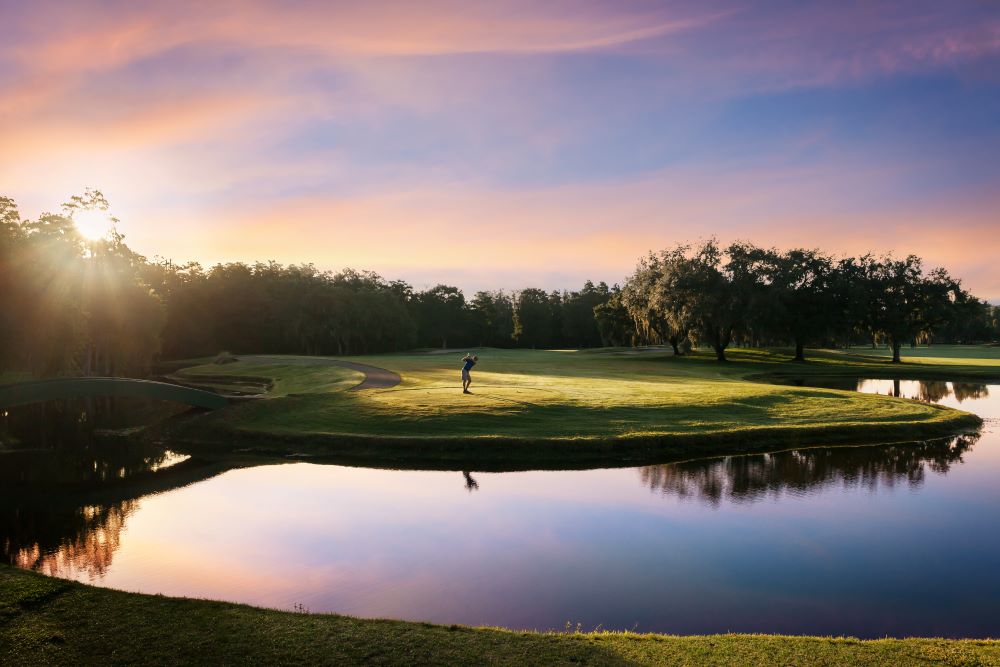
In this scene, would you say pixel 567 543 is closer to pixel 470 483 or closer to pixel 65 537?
pixel 470 483

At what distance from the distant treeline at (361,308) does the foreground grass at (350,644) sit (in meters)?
23.8

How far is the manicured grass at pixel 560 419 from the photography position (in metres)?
25.5

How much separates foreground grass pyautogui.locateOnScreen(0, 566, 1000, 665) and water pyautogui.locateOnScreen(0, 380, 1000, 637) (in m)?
1.87

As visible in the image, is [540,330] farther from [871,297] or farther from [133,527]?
[133,527]

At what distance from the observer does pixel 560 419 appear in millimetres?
28891

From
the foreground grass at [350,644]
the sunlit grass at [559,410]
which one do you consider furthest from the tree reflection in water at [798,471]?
the foreground grass at [350,644]

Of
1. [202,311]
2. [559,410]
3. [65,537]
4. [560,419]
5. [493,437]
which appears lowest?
[65,537]

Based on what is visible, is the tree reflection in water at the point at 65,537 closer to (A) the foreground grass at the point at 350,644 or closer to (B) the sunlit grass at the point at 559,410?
(A) the foreground grass at the point at 350,644

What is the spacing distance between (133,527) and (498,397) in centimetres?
1947

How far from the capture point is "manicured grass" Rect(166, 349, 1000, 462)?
2550 cm

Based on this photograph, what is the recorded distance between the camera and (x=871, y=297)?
69938 mm

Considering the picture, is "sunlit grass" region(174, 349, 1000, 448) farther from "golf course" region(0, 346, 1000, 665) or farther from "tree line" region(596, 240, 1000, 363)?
"tree line" region(596, 240, 1000, 363)

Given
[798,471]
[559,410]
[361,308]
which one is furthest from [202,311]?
[798,471]

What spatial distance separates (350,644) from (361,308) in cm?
9111
